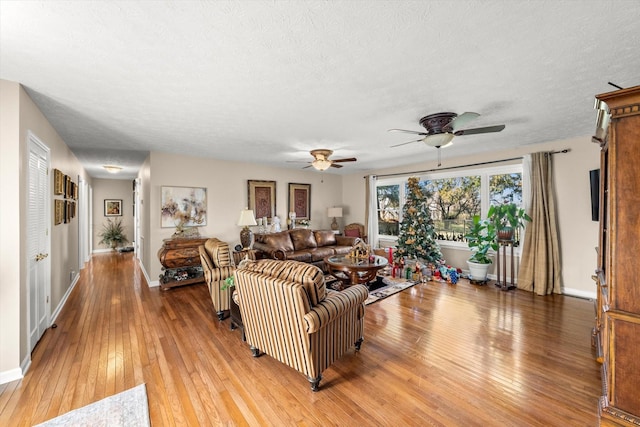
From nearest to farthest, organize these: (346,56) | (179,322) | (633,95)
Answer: (633,95), (346,56), (179,322)

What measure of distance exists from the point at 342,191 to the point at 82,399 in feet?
23.1

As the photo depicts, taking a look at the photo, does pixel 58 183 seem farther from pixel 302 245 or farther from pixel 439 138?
pixel 439 138

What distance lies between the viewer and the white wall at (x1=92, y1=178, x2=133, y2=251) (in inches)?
337

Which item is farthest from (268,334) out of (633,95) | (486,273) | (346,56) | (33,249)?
(486,273)

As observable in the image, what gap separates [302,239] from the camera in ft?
19.8

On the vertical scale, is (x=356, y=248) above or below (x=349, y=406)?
above

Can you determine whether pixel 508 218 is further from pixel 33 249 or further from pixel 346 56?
pixel 33 249

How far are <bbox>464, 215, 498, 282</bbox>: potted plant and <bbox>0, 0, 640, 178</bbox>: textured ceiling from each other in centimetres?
208

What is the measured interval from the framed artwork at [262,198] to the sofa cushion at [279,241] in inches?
30.8

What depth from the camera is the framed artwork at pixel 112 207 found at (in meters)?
8.70

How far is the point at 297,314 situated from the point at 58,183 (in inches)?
153

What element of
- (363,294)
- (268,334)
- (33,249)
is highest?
(33,249)

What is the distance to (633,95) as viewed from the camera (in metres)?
1.53

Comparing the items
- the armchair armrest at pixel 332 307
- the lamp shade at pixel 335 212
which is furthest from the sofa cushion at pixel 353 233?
the armchair armrest at pixel 332 307
